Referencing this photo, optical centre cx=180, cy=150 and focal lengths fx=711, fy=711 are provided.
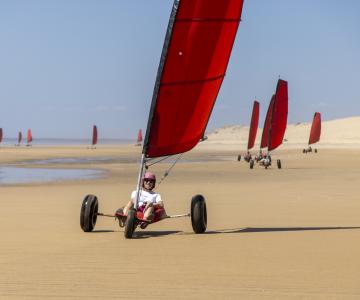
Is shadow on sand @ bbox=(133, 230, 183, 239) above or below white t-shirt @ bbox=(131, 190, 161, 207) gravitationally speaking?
below

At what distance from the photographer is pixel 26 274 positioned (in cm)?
733

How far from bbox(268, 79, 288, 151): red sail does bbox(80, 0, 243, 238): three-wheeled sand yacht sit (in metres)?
27.8

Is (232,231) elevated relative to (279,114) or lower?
lower

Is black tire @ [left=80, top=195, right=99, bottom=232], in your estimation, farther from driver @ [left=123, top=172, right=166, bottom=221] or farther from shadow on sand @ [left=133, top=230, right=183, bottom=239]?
shadow on sand @ [left=133, top=230, right=183, bottom=239]

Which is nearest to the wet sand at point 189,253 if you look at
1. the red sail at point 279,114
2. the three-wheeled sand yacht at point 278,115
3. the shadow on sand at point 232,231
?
the shadow on sand at point 232,231

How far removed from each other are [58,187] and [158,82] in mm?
11994

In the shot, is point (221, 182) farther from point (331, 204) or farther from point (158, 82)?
point (158, 82)

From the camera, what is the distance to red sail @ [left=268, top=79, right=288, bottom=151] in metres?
39.1

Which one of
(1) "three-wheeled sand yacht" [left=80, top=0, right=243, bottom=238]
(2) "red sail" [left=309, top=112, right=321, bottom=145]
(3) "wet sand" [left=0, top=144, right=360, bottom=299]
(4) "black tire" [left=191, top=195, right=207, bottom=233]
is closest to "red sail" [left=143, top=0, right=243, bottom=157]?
(1) "three-wheeled sand yacht" [left=80, top=0, right=243, bottom=238]

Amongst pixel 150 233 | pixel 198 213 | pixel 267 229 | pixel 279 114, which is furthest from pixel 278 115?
pixel 198 213

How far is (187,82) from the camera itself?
1102cm

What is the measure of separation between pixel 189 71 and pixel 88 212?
2661 mm

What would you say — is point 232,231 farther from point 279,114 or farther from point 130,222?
point 279,114

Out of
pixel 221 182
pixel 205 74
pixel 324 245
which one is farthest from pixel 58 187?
pixel 324 245
